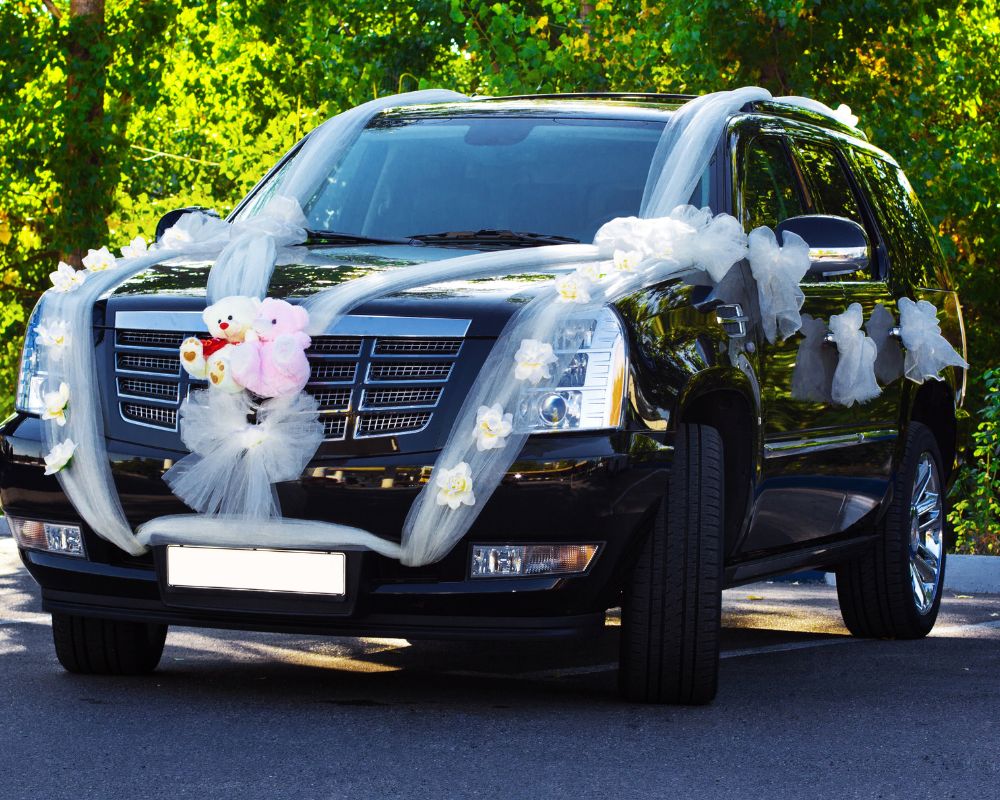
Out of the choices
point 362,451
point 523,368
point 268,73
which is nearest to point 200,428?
point 362,451

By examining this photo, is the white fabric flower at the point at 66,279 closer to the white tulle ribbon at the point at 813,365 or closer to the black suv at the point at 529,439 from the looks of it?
the black suv at the point at 529,439

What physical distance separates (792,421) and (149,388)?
2.21 m

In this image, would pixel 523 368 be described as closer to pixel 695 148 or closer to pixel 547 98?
pixel 695 148

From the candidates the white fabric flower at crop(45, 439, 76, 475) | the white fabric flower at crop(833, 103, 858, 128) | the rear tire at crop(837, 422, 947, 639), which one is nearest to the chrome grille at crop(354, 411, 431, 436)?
the white fabric flower at crop(45, 439, 76, 475)

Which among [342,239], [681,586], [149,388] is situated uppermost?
[342,239]

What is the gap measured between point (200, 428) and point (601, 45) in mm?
14069

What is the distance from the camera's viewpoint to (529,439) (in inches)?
205

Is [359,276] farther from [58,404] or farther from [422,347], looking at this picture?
[58,404]

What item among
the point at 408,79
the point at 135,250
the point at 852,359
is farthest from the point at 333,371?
the point at 408,79

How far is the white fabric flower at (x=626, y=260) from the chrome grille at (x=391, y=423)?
2.62 ft

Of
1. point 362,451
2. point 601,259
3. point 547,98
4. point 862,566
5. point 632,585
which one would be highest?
point 547,98

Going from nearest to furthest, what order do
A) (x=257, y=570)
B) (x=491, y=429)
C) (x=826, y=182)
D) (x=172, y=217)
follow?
1. (x=491, y=429)
2. (x=257, y=570)
3. (x=172, y=217)
4. (x=826, y=182)

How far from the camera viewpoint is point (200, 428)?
534 centimetres

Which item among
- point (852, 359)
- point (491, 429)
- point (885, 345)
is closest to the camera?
point (491, 429)
